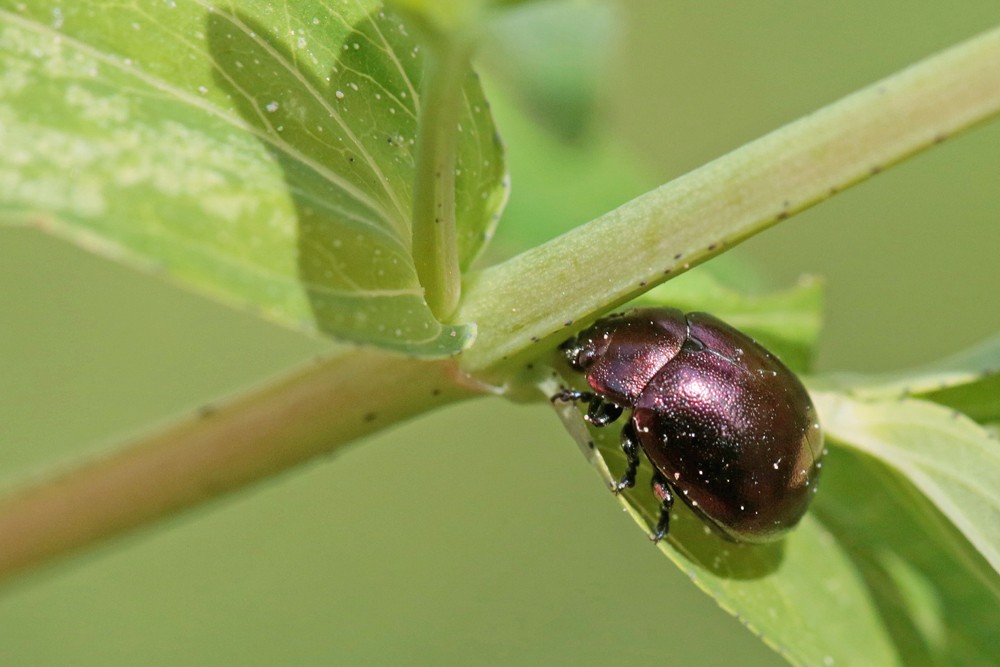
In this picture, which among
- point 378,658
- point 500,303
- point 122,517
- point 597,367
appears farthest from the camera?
point 378,658

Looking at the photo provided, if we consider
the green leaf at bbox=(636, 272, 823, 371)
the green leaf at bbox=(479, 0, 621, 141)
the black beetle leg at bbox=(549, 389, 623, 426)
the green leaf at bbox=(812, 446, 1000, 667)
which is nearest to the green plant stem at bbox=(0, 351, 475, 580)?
the black beetle leg at bbox=(549, 389, 623, 426)

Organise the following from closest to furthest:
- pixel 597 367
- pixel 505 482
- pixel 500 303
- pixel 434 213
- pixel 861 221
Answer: pixel 434 213
pixel 500 303
pixel 597 367
pixel 505 482
pixel 861 221

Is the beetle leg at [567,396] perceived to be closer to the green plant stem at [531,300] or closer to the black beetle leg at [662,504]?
the green plant stem at [531,300]

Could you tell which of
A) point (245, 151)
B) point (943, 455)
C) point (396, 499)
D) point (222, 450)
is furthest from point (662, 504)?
point (396, 499)

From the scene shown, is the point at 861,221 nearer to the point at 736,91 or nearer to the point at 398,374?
the point at 736,91

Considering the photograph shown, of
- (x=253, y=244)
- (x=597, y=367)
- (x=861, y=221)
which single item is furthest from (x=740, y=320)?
(x=861, y=221)

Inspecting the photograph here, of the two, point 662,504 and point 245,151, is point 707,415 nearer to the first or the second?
point 662,504
